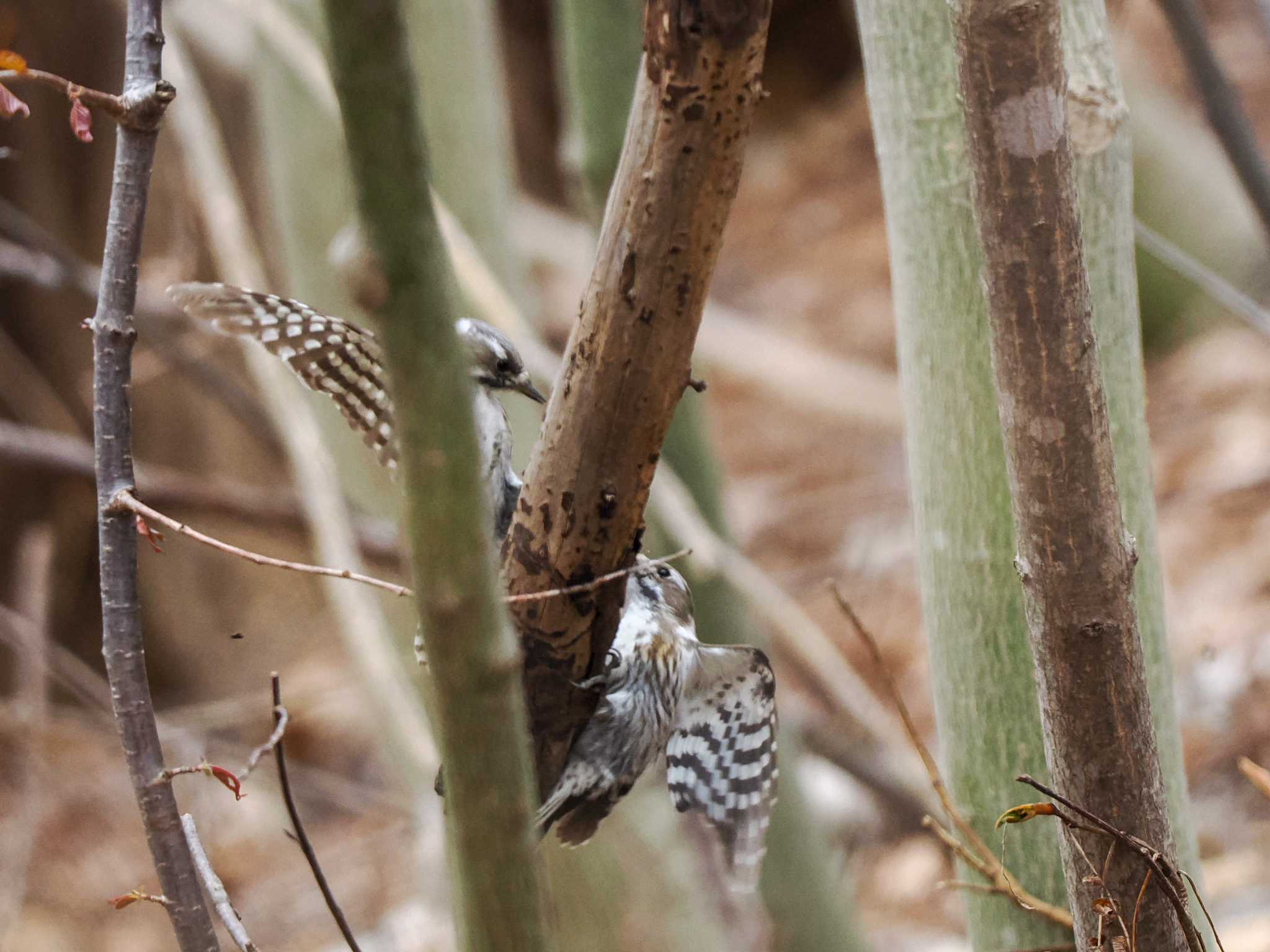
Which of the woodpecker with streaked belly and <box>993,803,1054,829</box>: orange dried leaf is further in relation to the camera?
the woodpecker with streaked belly

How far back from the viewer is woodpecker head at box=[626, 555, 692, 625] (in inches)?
30.4

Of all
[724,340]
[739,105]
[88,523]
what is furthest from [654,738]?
[724,340]

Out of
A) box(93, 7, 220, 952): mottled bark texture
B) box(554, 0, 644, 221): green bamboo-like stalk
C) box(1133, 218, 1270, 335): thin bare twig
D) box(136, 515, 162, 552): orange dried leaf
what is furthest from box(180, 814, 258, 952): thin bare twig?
box(554, 0, 644, 221): green bamboo-like stalk

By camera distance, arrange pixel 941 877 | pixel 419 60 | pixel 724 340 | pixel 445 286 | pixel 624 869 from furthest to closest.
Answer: pixel 724 340 < pixel 941 877 < pixel 419 60 < pixel 624 869 < pixel 445 286

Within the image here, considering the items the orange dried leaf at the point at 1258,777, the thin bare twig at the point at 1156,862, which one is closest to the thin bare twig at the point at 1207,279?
the orange dried leaf at the point at 1258,777

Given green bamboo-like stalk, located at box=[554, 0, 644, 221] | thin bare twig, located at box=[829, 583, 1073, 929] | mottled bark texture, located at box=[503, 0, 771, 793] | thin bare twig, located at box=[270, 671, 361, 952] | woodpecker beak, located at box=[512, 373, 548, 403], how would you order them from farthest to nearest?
green bamboo-like stalk, located at box=[554, 0, 644, 221] < woodpecker beak, located at box=[512, 373, 548, 403] < thin bare twig, located at box=[829, 583, 1073, 929] < thin bare twig, located at box=[270, 671, 361, 952] < mottled bark texture, located at box=[503, 0, 771, 793]

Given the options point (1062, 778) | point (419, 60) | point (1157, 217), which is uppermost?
point (1157, 217)

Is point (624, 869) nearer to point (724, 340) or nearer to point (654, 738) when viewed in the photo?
point (654, 738)

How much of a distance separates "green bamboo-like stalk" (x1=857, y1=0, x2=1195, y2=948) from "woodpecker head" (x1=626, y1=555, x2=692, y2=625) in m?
0.16

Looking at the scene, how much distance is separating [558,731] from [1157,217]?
10.7 ft

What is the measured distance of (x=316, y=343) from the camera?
0.83 metres

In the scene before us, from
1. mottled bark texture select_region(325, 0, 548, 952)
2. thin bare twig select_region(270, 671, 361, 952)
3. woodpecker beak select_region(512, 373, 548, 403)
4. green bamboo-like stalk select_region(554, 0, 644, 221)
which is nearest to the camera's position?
mottled bark texture select_region(325, 0, 548, 952)

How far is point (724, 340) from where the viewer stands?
4.41 meters

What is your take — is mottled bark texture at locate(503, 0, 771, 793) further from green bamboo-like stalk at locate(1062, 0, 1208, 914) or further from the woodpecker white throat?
green bamboo-like stalk at locate(1062, 0, 1208, 914)
